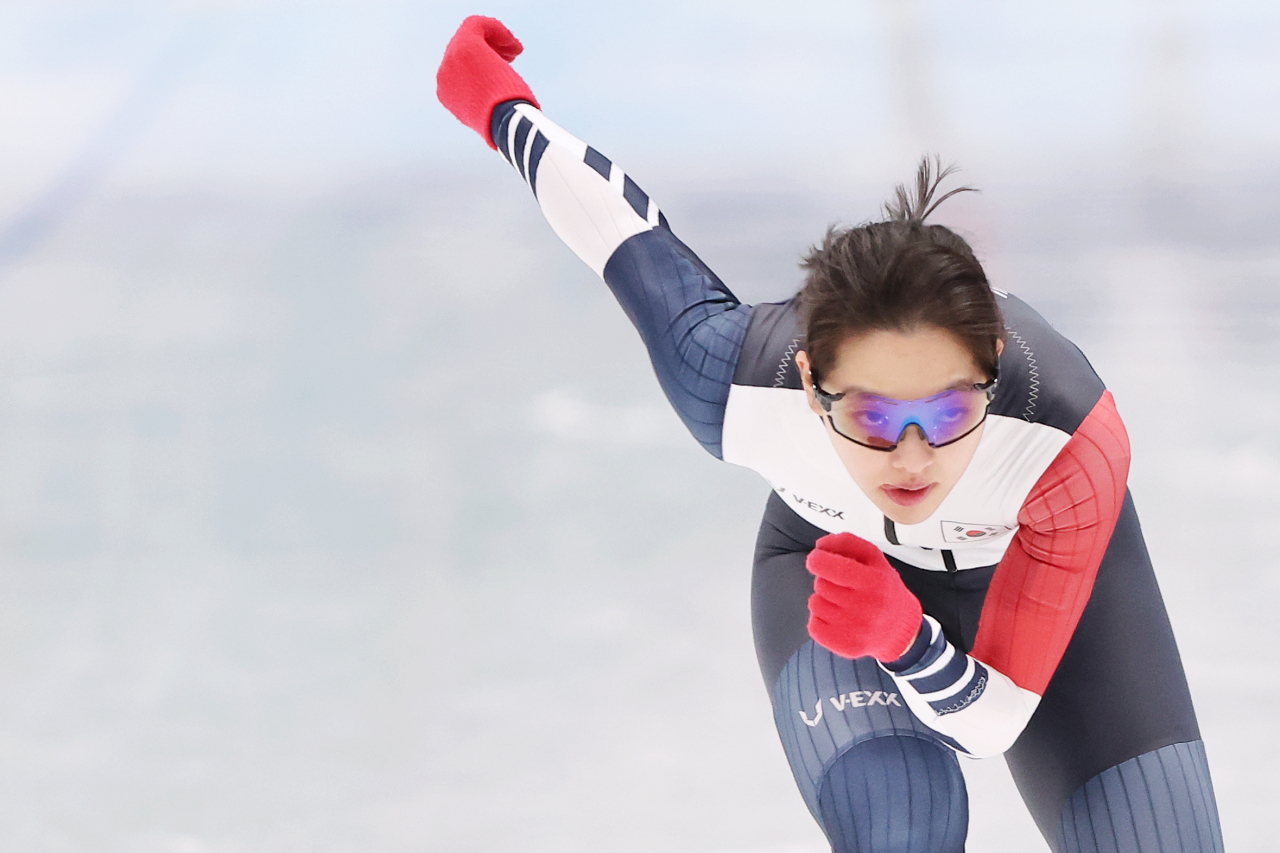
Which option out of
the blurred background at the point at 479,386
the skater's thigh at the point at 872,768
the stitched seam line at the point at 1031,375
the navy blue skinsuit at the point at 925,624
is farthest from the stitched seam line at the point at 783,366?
the blurred background at the point at 479,386

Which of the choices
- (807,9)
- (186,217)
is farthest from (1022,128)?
(186,217)

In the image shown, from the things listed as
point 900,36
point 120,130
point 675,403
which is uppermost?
point 900,36

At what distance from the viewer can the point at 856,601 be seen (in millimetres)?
1375

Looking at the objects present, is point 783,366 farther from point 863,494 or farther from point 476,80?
point 476,80

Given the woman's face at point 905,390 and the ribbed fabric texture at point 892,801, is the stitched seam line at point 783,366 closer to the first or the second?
the woman's face at point 905,390

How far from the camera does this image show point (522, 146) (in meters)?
1.95

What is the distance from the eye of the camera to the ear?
1.44 metres

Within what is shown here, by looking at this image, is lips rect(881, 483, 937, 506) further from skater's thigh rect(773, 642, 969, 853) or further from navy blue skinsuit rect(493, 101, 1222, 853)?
skater's thigh rect(773, 642, 969, 853)

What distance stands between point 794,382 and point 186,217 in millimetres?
2102

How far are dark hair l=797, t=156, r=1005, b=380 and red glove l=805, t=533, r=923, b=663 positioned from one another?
20 cm

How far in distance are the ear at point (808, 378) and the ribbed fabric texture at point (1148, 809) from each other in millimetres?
606

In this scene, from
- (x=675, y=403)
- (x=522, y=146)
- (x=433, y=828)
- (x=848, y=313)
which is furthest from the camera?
A: (x=433, y=828)

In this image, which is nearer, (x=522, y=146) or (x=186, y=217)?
(x=522, y=146)

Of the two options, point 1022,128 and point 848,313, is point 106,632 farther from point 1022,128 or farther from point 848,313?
point 1022,128
